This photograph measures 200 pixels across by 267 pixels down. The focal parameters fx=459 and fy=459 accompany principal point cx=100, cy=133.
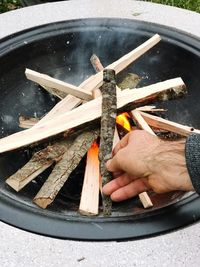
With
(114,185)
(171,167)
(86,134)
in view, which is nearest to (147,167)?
(171,167)

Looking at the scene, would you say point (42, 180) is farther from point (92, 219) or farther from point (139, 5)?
point (139, 5)

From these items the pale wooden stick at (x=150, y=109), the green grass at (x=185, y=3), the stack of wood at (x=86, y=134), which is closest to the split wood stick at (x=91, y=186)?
the stack of wood at (x=86, y=134)

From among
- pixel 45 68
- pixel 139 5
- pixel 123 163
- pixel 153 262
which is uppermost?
pixel 139 5

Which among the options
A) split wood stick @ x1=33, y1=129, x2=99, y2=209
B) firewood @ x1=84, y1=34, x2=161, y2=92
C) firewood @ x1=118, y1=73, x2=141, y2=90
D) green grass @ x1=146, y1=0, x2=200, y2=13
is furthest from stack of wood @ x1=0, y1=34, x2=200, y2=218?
green grass @ x1=146, y1=0, x2=200, y2=13

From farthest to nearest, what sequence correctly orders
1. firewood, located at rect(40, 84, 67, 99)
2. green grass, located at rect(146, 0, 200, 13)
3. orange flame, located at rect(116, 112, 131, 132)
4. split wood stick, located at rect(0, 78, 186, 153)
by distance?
green grass, located at rect(146, 0, 200, 13) → firewood, located at rect(40, 84, 67, 99) → orange flame, located at rect(116, 112, 131, 132) → split wood stick, located at rect(0, 78, 186, 153)

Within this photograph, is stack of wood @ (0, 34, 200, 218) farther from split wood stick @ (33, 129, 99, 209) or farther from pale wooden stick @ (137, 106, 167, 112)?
pale wooden stick @ (137, 106, 167, 112)

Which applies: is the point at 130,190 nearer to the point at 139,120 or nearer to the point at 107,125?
the point at 107,125

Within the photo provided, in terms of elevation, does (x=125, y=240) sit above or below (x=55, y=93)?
below

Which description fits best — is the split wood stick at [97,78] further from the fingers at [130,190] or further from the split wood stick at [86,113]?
the fingers at [130,190]

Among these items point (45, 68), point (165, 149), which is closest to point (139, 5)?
point (45, 68)
